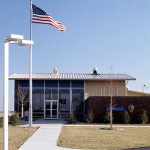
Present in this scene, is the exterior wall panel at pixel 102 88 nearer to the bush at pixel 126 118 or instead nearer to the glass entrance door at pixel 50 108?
the glass entrance door at pixel 50 108

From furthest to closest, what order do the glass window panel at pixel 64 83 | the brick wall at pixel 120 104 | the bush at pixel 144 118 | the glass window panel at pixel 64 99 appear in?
1. the glass window panel at pixel 64 99
2. the glass window panel at pixel 64 83
3. the brick wall at pixel 120 104
4. the bush at pixel 144 118

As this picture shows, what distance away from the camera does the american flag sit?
2750 cm

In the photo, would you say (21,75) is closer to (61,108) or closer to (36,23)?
(61,108)

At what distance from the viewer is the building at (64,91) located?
40906 millimetres

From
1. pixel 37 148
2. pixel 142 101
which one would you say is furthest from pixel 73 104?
pixel 37 148

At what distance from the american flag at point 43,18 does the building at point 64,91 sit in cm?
1286

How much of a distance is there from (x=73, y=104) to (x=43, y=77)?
436cm

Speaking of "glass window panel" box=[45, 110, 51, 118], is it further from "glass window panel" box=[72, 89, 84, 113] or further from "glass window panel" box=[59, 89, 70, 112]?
"glass window panel" box=[72, 89, 84, 113]

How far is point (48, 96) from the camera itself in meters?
41.2

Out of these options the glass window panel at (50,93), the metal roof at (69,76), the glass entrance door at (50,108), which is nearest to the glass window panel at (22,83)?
the metal roof at (69,76)

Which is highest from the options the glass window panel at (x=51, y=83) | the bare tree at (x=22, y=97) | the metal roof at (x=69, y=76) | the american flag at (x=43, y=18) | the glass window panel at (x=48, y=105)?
the american flag at (x=43, y=18)

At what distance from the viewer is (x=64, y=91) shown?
136 ft

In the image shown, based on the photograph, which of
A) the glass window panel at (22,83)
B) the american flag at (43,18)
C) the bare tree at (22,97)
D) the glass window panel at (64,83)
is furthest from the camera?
the glass window panel at (64,83)

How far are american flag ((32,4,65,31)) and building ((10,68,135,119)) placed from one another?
1286cm
